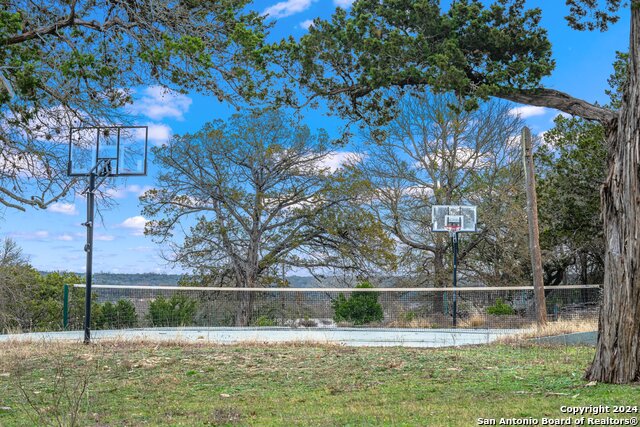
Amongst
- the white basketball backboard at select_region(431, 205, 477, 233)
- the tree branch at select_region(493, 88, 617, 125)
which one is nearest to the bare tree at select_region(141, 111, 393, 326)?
the white basketball backboard at select_region(431, 205, 477, 233)

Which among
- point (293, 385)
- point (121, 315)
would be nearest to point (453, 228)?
point (121, 315)

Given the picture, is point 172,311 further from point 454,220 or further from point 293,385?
point 293,385

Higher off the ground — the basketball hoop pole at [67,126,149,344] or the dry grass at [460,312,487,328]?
the basketball hoop pole at [67,126,149,344]

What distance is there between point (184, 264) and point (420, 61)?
20.3 metres

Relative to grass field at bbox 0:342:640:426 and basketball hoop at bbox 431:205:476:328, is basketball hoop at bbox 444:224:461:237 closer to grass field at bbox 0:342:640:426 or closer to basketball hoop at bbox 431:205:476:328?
basketball hoop at bbox 431:205:476:328

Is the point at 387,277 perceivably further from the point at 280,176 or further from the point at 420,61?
the point at 420,61

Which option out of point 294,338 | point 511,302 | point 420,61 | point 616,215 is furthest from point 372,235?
point 616,215

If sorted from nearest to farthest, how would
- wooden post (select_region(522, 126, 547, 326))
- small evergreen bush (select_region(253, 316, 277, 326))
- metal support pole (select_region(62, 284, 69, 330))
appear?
1. wooden post (select_region(522, 126, 547, 326))
2. metal support pole (select_region(62, 284, 69, 330))
3. small evergreen bush (select_region(253, 316, 277, 326))

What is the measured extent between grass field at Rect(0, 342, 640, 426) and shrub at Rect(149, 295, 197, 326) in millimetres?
7205

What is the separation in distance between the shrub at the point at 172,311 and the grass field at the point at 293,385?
7205mm

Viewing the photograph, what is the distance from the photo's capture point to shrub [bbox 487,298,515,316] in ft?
70.8

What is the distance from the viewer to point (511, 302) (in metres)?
22.8

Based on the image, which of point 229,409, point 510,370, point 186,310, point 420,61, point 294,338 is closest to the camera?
point 229,409

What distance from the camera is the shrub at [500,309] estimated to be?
21.6 metres
